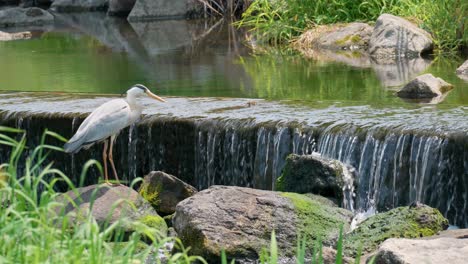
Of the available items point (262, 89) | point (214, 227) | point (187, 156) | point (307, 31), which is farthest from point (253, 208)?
point (307, 31)

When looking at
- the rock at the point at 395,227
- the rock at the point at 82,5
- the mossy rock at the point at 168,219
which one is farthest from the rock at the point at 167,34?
the rock at the point at 395,227

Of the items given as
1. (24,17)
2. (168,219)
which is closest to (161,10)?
(24,17)

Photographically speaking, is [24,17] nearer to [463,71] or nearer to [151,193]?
[463,71]

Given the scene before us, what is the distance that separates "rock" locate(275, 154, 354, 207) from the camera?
301 inches

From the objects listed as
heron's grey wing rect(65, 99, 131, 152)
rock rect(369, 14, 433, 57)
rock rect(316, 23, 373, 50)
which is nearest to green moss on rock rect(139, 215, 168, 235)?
heron's grey wing rect(65, 99, 131, 152)

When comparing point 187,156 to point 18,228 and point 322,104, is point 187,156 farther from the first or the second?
point 18,228

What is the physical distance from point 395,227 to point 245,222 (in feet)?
3.18

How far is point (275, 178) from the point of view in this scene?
336 inches

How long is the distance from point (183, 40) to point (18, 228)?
14.8m

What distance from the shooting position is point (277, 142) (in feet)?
28.0

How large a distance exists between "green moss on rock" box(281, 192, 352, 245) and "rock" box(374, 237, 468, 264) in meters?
1.23

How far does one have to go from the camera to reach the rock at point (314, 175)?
765 centimetres

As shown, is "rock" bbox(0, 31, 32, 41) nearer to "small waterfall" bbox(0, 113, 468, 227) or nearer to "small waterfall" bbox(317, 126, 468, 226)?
"small waterfall" bbox(0, 113, 468, 227)

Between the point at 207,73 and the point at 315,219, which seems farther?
the point at 207,73
